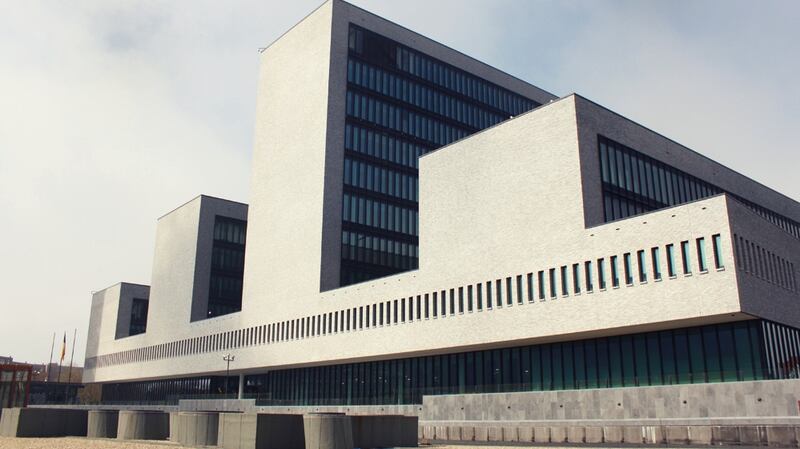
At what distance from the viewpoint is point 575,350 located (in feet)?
164

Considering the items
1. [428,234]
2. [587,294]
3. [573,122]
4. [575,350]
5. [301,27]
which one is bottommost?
[575,350]

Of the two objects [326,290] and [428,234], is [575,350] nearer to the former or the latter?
[428,234]

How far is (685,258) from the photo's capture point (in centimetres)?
4234

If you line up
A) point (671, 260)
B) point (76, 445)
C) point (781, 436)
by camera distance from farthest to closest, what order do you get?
1. point (671, 260)
2. point (76, 445)
3. point (781, 436)

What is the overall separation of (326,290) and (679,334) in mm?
36169

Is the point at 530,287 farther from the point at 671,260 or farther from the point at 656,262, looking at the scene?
the point at 671,260

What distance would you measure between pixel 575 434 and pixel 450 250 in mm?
18709

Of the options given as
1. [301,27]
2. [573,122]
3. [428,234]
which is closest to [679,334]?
[573,122]

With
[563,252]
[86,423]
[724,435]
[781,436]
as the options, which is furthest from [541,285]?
[86,423]

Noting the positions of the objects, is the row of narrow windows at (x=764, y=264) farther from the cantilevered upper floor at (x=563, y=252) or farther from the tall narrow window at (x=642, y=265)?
the tall narrow window at (x=642, y=265)

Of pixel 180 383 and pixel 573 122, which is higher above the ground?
pixel 573 122

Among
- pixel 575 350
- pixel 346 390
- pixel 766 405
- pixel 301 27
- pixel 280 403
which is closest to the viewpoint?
pixel 766 405

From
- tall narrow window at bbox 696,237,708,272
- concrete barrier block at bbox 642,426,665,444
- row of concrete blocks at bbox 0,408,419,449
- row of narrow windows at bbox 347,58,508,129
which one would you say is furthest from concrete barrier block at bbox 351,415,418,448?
row of narrow windows at bbox 347,58,508,129

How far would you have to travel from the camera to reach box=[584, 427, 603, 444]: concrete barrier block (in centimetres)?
4291
